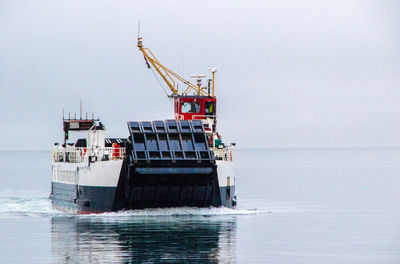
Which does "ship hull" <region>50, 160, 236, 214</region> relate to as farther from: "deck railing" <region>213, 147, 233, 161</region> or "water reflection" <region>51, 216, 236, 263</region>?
"deck railing" <region>213, 147, 233, 161</region>

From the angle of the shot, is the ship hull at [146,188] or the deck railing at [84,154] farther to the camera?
the deck railing at [84,154]

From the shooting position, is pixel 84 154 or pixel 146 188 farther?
pixel 84 154

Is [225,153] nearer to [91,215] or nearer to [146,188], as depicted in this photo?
[146,188]

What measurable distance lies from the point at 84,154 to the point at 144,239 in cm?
1542

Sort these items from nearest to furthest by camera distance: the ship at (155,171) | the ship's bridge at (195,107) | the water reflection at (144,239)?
1. the water reflection at (144,239)
2. the ship at (155,171)
3. the ship's bridge at (195,107)

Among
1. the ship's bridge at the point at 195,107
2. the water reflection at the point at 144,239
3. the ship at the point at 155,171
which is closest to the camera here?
the water reflection at the point at 144,239

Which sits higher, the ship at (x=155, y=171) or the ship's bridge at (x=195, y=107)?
the ship's bridge at (x=195, y=107)

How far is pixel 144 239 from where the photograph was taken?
47625mm

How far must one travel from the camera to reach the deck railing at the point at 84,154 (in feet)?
194

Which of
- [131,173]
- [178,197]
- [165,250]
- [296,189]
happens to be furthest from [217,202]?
[296,189]

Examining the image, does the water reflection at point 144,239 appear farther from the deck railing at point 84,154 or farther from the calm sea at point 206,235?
the deck railing at point 84,154

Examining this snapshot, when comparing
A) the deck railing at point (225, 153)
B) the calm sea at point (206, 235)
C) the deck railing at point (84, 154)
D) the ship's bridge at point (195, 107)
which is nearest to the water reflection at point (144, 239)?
the calm sea at point (206, 235)

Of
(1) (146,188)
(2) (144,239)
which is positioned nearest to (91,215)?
(1) (146,188)

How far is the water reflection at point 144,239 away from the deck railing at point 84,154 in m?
4.11
